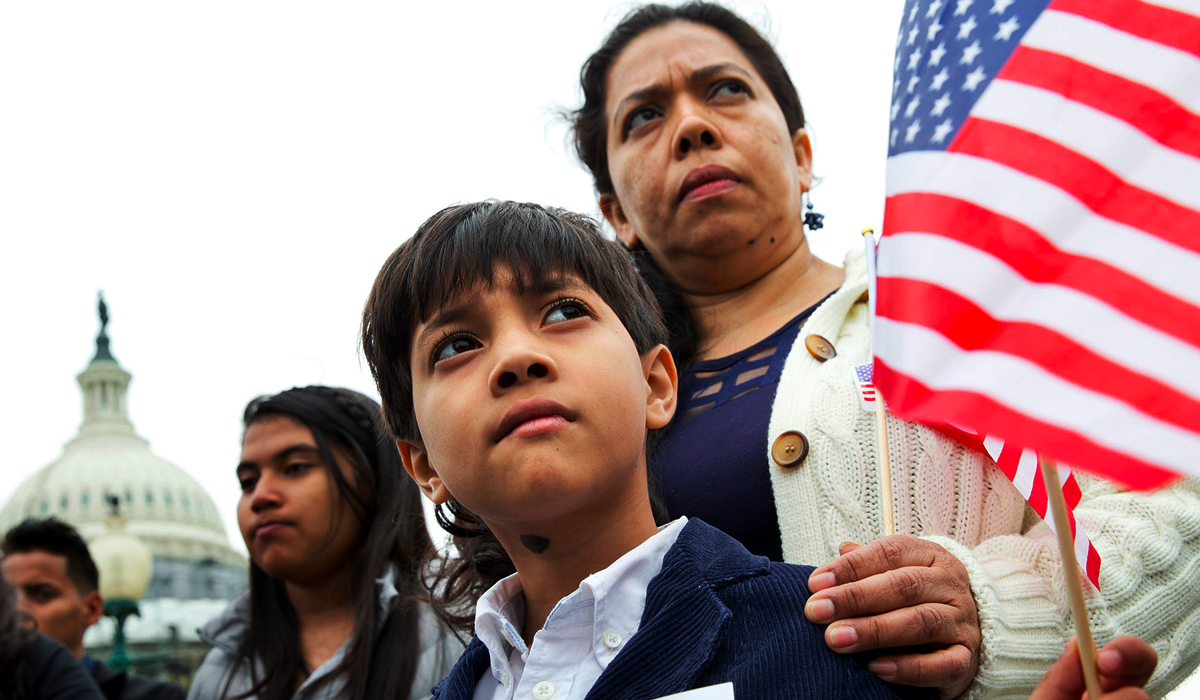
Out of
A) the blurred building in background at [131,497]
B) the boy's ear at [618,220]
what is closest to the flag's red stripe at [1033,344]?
the boy's ear at [618,220]

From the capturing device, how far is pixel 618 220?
3639 mm

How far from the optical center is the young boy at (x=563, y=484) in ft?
6.37

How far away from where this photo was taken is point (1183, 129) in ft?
5.51

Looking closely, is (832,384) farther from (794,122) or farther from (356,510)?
(356,510)

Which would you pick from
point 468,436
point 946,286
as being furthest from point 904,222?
point 468,436

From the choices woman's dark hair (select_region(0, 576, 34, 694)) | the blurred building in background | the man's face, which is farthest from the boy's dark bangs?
the blurred building in background

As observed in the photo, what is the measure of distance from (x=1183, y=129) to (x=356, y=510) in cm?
342

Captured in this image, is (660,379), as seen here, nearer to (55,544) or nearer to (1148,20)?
(1148,20)

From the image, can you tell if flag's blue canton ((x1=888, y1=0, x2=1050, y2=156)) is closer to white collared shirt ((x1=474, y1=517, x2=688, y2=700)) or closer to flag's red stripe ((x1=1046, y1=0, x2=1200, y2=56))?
flag's red stripe ((x1=1046, y1=0, x2=1200, y2=56))

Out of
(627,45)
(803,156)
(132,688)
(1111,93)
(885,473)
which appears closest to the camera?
(1111,93)

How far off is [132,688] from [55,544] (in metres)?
1.51

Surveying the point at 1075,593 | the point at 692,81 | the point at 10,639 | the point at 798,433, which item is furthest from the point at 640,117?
the point at 10,639

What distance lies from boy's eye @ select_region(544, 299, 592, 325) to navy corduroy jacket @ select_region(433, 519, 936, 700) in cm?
48

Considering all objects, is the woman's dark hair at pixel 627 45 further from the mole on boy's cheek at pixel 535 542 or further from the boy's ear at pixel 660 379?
the mole on boy's cheek at pixel 535 542
